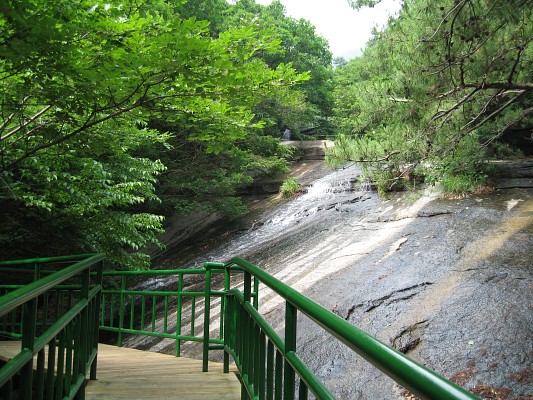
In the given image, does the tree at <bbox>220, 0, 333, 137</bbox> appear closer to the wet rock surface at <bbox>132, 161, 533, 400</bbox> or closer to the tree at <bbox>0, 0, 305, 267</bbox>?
the wet rock surface at <bbox>132, 161, 533, 400</bbox>

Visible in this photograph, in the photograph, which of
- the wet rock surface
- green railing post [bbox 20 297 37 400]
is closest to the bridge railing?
the wet rock surface

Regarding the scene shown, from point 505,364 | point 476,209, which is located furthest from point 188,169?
point 505,364

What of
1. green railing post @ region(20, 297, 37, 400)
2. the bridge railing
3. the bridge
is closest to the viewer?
the bridge

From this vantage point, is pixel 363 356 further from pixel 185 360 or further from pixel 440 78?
pixel 440 78

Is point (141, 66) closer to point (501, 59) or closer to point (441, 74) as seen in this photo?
point (441, 74)

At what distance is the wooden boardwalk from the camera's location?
2.93m

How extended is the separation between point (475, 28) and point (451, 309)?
3.71 metres

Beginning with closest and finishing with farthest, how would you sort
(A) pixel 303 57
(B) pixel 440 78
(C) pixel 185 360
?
(C) pixel 185 360
(B) pixel 440 78
(A) pixel 303 57

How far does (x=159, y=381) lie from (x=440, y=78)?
18.0 ft

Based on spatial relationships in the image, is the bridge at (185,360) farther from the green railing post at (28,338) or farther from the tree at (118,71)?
the tree at (118,71)

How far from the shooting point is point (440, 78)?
19.4 ft

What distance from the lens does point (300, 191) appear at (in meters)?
15.8

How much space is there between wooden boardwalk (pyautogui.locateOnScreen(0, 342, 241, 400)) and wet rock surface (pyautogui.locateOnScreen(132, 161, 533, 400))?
5.18 ft

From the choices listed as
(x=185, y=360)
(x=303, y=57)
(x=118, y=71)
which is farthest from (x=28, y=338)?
(x=303, y=57)
